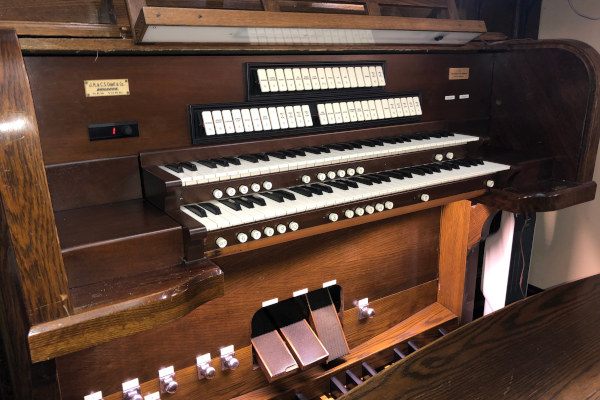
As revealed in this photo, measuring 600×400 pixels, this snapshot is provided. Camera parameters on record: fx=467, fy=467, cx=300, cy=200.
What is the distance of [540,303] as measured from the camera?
1280 mm

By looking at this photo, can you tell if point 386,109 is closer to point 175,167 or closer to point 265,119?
point 265,119

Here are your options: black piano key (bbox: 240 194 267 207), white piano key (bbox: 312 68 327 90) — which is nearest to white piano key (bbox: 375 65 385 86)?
white piano key (bbox: 312 68 327 90)

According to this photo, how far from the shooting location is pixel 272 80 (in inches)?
75.6

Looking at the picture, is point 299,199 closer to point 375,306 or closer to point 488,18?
point 375,306

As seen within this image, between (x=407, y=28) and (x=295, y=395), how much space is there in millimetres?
1658

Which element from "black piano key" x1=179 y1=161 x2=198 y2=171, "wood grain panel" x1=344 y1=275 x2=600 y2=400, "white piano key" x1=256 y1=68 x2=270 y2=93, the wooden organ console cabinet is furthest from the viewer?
"white piano key" x1=256 y1=68 x2=270 y2=93

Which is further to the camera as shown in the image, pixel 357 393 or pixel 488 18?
pixel 488 18

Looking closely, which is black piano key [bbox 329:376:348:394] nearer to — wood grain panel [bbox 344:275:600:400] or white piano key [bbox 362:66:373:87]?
wood grain panel [bbox 344:275:600:400]

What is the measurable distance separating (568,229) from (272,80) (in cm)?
228

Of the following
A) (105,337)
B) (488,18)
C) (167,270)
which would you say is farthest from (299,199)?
(488,18)

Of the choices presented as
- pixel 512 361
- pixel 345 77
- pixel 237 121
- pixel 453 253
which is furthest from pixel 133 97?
pixel 453 253

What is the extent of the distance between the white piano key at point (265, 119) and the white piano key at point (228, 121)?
132 mm

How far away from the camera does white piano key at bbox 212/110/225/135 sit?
1818 millimetres

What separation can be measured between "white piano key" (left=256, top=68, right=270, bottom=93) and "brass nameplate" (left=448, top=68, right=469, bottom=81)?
113 centimetres
